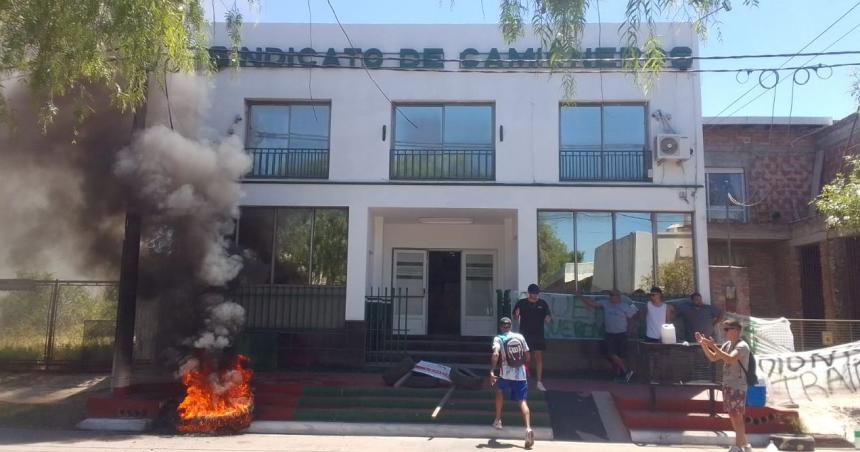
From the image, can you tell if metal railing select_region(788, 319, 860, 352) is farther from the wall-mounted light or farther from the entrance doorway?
the entrance doorway

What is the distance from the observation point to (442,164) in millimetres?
11836

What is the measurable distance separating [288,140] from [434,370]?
571 centimetres

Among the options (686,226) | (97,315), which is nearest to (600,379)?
(686,226)

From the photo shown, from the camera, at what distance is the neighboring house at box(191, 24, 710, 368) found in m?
11.3

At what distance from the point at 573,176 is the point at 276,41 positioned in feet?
21.3

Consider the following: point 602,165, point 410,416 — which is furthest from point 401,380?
point 602,165

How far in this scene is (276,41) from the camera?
39.6 ft

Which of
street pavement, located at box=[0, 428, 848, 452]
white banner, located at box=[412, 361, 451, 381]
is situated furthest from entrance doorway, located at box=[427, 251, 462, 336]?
street pavement, located at box=[0, 428, 848, 452]

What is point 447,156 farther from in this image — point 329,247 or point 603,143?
point 603,143

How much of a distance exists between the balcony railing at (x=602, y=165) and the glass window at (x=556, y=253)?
2.72 ft

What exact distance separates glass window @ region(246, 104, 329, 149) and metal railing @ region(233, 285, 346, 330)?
2.85 m

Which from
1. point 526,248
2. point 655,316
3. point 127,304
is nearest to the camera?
point 127,304

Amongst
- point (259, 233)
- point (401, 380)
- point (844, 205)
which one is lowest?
point (401, 380)

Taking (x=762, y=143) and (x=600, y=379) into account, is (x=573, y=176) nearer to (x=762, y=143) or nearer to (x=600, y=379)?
(x=600, y=379)
